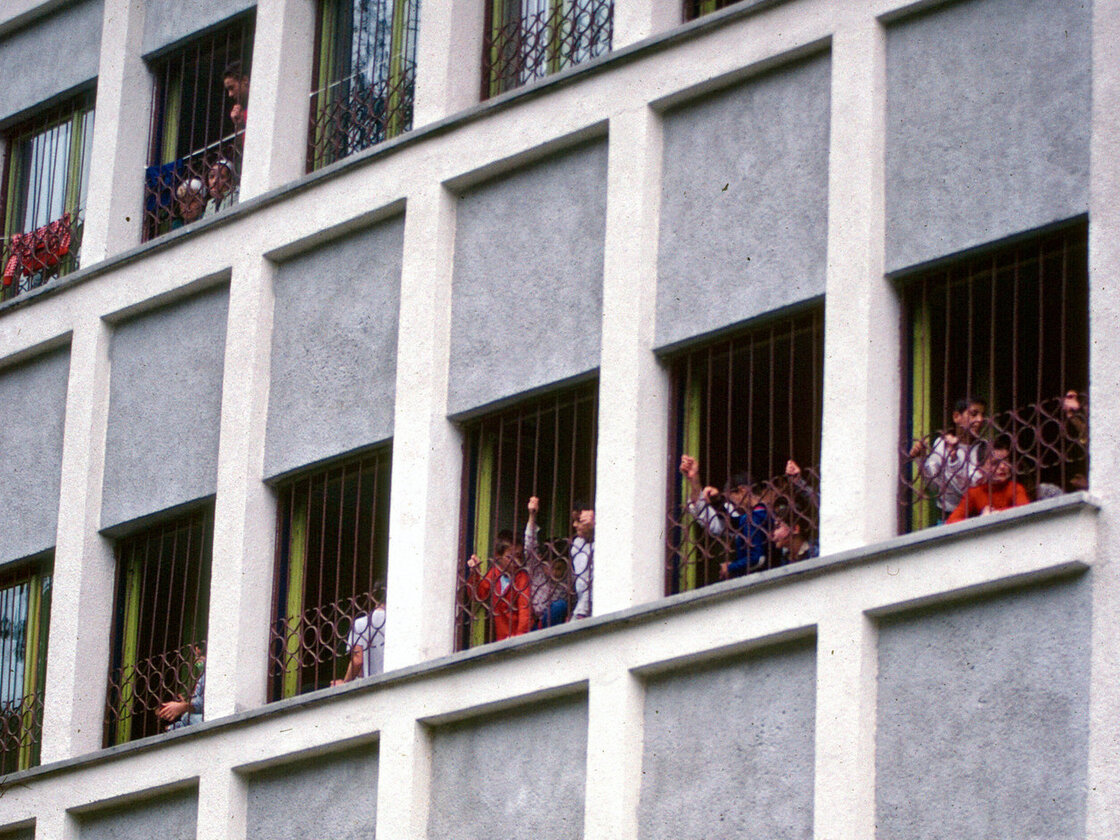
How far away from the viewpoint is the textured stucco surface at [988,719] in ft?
56.1

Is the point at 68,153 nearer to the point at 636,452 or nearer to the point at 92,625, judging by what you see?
the point at 92,625

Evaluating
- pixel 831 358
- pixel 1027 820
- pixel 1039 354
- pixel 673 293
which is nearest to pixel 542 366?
pixel 673 293

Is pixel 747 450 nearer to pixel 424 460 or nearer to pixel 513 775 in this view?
pixel 513 775

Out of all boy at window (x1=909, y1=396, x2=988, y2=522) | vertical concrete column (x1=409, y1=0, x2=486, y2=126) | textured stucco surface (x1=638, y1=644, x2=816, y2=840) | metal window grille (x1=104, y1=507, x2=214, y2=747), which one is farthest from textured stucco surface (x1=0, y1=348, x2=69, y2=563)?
boy at window (x1=909, y1=396, x2=988, y2=522)

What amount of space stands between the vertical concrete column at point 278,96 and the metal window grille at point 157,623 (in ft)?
8.95

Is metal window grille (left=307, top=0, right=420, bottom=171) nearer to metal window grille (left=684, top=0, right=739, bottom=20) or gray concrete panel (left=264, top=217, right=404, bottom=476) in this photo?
gray concrete panel (left=264, top=217, right=404, bottom=476)

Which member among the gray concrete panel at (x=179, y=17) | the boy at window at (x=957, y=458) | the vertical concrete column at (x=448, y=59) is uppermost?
the gray concrete panel at (x=179, y=17)

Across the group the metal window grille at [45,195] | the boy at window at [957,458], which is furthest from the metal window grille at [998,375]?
the metal window grille at [45,195]

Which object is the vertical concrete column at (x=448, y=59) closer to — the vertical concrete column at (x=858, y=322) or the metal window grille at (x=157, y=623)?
the metal window grille at (x=157, y=623)

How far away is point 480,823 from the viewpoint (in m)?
20.4

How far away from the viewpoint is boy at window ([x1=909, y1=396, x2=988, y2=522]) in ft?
60.8

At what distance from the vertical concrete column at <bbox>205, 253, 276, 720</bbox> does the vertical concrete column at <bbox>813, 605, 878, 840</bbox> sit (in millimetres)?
5750

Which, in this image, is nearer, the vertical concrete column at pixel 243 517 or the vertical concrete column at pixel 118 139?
the vertical concrete column at pixel 243 517

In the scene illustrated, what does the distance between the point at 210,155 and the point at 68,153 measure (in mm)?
2062
